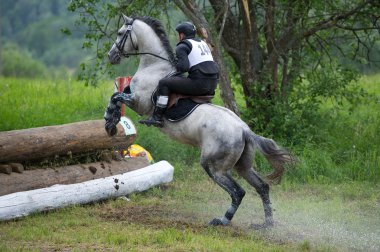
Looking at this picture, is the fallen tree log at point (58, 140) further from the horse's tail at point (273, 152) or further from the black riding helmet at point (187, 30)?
the horse's tail at point (273, 152)

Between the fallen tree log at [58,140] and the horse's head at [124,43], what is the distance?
1399 mm

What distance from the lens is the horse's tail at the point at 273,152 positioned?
28.2ft

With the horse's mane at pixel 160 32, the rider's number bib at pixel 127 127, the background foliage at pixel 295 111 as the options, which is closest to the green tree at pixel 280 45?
the background foliage at pixel 295 111

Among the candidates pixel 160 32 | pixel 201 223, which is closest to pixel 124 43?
pixel 160 32

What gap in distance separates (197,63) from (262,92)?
486cm

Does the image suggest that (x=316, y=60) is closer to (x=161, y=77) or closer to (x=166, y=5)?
(x=166, y=5)

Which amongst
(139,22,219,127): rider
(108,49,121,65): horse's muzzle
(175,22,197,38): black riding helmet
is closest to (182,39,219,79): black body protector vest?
(139,22,219,127): rider

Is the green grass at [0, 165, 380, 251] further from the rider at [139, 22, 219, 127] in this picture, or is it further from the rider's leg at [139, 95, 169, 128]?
the rider at [139, 22, 219, 127]

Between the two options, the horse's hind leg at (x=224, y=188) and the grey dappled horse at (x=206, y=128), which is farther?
the horse's hind leg at (x=224, y=188)

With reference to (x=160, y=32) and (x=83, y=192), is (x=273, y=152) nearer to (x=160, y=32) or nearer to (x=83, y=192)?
(x=160, y=32)

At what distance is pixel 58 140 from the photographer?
31.9ft

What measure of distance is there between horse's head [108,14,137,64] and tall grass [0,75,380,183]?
336 cm

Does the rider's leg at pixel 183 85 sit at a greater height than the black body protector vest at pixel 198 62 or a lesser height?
lesser

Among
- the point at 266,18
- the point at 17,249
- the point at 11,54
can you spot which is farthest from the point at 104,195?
the point at 11,54
